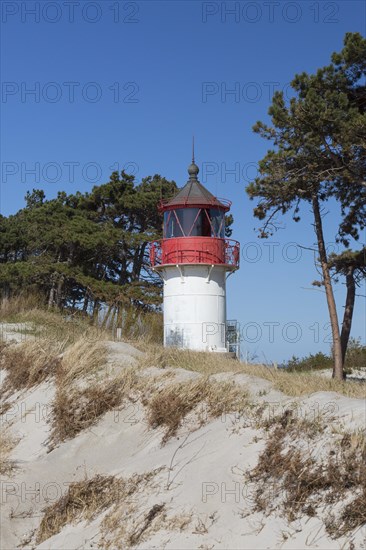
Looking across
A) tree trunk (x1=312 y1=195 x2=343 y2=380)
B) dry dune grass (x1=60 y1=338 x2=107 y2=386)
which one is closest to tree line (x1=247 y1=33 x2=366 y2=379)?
tree trunk (x1=312 y1=195 x2=343 y2=380)

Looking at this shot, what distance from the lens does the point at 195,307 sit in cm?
2272

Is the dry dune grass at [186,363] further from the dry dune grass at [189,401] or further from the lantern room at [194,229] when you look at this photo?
the lantern room at [194,229]

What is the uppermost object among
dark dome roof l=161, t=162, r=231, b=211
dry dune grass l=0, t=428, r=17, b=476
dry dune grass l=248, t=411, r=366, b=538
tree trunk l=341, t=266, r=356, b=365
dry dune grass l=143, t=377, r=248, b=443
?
dark dome roof l=161, t=162, r=231, b=211

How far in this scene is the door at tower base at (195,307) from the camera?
74.0ft

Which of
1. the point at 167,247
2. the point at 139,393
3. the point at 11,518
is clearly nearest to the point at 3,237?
the point at 167,247

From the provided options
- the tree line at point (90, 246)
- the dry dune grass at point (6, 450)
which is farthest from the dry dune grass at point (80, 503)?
the tree line at point (90, 246)

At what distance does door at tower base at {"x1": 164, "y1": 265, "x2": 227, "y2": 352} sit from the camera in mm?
22562

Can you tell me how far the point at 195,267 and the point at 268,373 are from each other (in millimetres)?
11106

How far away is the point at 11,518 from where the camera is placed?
842 centimetres

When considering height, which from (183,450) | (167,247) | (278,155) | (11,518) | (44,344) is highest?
(278,155)

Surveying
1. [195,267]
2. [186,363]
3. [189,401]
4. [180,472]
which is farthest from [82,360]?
[195,267]

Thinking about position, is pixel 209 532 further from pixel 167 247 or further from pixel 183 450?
pixel 167 247

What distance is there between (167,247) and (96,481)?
47.9 feet

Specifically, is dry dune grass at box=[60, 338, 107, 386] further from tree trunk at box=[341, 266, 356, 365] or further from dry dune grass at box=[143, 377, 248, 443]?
tree trunk at box=[341, 266, 356, 365]
